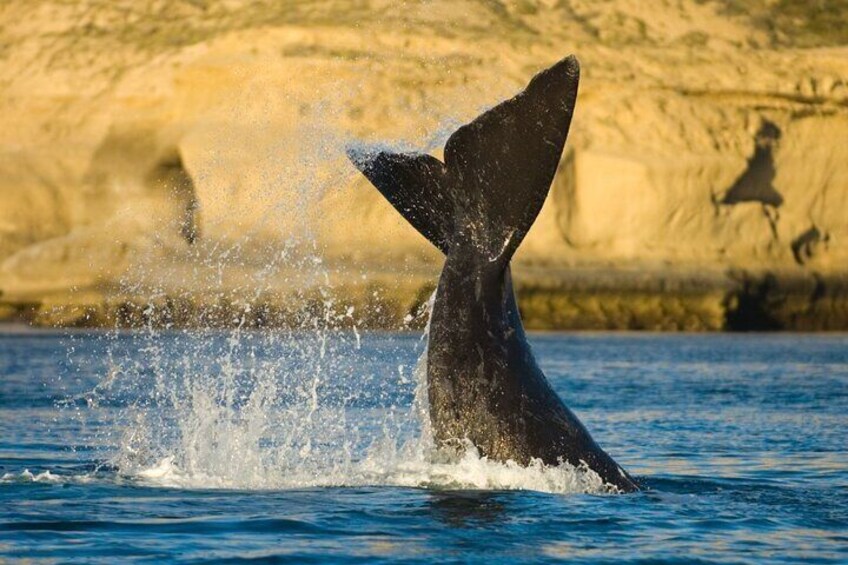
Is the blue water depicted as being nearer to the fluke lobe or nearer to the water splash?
the water splash

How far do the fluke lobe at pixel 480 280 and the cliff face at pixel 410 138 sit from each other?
27564 mm

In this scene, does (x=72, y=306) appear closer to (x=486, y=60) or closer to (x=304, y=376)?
(x=486, y=60)

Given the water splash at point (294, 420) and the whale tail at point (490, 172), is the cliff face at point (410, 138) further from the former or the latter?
the whale tail at point (490, 172)

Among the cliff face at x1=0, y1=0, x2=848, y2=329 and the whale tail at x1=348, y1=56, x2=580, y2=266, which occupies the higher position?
the cliff face at x1=0, y1=0, x2=848, y2=329

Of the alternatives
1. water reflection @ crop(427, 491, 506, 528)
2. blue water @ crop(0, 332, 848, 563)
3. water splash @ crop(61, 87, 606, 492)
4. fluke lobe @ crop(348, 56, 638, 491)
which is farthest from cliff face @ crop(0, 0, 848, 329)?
fluke lobe @ crop(348, 56, 638, 491)

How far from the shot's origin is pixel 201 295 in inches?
1571

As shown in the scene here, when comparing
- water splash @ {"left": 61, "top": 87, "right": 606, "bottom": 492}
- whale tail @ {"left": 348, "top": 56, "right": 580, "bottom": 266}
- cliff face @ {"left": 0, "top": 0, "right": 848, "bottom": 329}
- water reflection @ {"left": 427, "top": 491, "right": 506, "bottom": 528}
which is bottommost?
water reflection @ {"left": 427, "top": 491, "right": 506, "bottom": 528}

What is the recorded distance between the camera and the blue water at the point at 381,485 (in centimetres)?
829

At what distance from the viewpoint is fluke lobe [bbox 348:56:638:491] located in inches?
356

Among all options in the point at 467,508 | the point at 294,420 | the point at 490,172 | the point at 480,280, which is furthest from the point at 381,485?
the point at 294,420

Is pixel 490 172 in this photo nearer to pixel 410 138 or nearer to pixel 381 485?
pixel 381 485

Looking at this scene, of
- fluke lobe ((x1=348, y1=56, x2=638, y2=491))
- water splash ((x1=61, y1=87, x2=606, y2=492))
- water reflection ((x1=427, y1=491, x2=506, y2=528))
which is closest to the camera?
water reflection ((x1=427, y1=491, x2=506, y2=528))

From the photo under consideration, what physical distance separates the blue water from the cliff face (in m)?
18.1

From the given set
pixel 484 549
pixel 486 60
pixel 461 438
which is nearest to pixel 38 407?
pixel 461 438
